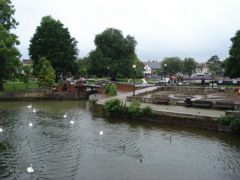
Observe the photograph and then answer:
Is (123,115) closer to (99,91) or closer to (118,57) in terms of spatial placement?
(99,91)

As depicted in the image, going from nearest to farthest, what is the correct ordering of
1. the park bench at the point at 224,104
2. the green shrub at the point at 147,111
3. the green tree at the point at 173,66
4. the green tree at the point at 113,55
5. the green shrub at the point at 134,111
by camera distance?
the park bench at the point at 224,104, the green shrub at the point at 147,111, the green shrub at the point at 134,111, the green tree at the point at 113,55, the green tree at the point at 173,66

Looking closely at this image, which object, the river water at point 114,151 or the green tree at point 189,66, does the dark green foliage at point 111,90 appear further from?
the green tree at point 189,66

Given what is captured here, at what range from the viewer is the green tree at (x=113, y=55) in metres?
76.4

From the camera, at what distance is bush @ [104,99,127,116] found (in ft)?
119

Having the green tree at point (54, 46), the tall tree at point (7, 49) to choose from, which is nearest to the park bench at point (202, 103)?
the tall tree at point (7, 49)

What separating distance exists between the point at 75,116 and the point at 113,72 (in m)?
38.6

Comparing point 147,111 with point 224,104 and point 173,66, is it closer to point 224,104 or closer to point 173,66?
point 224,104

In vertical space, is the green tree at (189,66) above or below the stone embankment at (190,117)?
above

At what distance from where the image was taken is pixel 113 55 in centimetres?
7788

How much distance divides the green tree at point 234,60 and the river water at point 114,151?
2922cm

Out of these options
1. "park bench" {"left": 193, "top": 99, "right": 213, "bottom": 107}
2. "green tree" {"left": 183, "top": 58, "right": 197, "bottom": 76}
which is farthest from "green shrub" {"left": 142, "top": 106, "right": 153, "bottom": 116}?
"green tree" {"left": 183, "top": 58, "right": 197, "bottom": 76}

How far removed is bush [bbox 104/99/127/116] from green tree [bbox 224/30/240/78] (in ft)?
87.2

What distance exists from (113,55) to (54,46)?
43.7ft

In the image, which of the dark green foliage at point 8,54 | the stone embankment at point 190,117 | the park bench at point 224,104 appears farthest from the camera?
the dark green foliage at point 8,54
